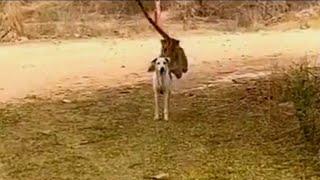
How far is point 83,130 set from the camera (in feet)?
26.9

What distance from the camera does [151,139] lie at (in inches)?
301

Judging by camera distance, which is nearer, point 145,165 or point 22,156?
point 145,165

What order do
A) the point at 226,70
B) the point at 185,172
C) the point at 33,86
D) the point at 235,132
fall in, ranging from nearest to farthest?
the point at 185,172
the point at 235,132
the point at 33,86
the point at 226,70

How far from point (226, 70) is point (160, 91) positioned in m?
3.70

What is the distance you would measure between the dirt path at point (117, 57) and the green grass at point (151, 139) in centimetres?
148

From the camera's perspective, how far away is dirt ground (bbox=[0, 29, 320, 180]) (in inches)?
260

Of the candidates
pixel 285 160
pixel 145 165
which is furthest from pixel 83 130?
pixel 285 160

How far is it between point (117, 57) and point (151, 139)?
759 centimetres

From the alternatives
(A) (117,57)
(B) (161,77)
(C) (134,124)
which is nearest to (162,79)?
(B) (161,77)

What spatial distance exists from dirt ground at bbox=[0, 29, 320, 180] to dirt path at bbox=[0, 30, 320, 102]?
3 cm

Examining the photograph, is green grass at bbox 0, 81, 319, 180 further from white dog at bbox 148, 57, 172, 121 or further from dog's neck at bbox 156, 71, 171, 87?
dog's neck at bbox 156, 71, 171, 87

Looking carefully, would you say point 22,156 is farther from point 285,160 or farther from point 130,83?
point 130,83

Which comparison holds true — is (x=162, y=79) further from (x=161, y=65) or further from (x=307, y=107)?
(x=307, y=107)

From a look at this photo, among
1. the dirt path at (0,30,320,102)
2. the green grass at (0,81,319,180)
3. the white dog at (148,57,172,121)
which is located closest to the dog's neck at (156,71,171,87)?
the white dog at (148,57,172,121)
